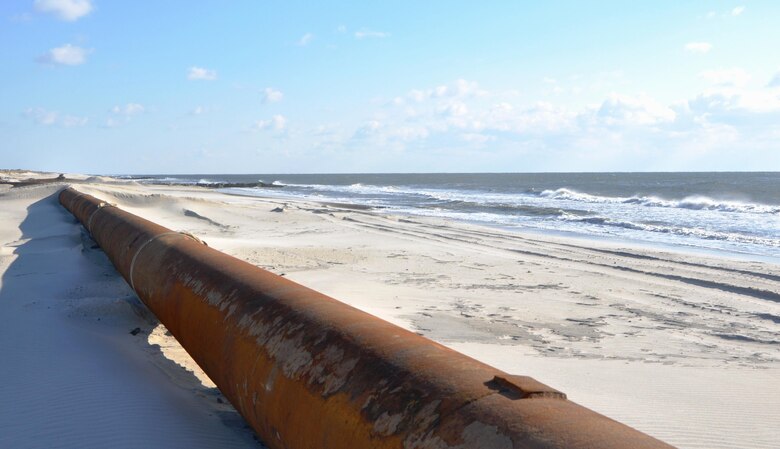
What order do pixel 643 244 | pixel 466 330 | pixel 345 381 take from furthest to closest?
pixel 643 244 < pixel 466 330 < pixel 345 381

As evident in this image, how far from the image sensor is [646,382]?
5.43 metres

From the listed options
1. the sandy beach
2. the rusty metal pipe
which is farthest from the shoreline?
the rusty metal pipe

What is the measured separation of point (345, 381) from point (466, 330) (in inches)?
188

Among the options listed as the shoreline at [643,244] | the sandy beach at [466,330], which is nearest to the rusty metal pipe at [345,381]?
the sandy beach at [466,330]

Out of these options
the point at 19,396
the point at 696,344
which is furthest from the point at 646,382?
the point at 19,396

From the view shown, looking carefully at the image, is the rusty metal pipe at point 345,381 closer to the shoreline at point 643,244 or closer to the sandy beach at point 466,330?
the sandy beach at point 466,330

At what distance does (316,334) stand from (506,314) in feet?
18.1

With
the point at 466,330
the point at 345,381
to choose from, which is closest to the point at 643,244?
the point at 466,330

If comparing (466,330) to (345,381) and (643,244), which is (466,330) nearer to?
(345,381)

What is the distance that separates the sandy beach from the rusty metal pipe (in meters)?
0.64

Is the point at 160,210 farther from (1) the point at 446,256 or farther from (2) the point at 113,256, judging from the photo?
(2) the point at 113,256

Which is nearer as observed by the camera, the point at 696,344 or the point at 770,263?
the point at 696,344

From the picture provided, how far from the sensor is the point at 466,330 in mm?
7047

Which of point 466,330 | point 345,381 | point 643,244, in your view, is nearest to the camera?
point 345,381
